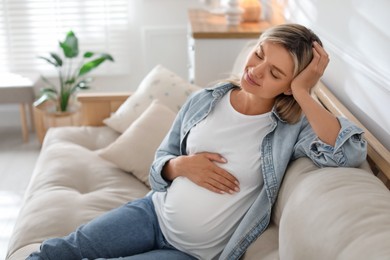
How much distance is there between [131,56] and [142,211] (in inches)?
109

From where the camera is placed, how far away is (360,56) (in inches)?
65.6

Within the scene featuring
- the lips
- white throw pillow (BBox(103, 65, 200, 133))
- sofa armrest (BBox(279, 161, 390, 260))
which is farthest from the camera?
white throw pillow (BBox(103, 65, 200, 133))

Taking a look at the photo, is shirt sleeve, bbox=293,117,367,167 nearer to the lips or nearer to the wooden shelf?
the lips

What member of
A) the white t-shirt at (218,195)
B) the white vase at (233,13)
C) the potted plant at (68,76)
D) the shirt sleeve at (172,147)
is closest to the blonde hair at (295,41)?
the white t-shirt at (218,195)

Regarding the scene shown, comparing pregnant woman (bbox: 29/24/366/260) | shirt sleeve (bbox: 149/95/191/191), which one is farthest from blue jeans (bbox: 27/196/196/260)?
shirt sleeve (bbox: 149/95/191/191)

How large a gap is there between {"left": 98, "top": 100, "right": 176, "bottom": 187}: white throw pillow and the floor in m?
0.79

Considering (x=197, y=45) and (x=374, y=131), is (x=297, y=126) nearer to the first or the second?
(x=374, y=131)

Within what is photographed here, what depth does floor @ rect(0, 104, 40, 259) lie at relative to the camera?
2.80m

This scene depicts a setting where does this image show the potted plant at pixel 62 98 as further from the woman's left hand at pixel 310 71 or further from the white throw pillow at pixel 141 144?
the woman's left hand at pixel 310 71

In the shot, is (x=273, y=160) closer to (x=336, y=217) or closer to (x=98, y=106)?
(x=336, y=217)

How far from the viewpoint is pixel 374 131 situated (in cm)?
158

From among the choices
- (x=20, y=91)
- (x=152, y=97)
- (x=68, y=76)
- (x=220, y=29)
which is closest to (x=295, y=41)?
(x=152, y=97)

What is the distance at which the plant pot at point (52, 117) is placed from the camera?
344 cm

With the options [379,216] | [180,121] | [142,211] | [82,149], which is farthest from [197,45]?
[379,216]
